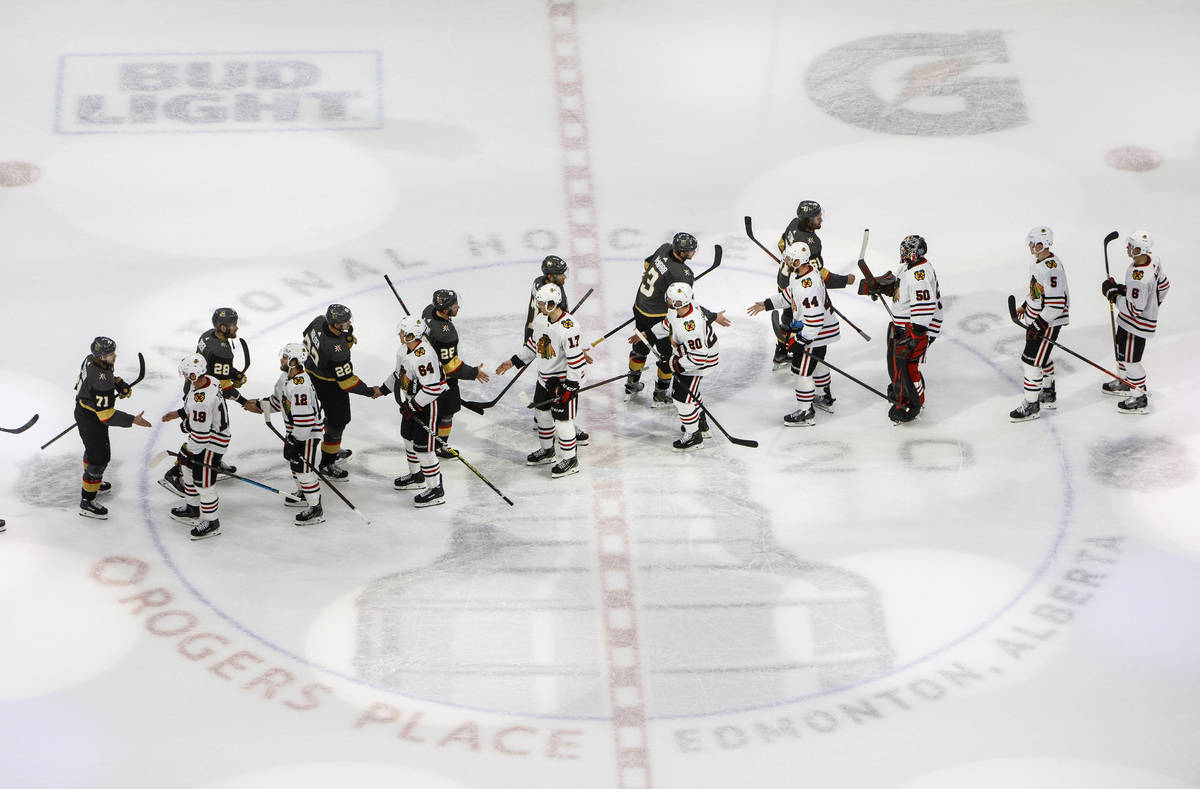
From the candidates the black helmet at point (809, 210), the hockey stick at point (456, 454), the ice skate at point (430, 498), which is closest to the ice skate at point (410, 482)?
the ice skate at point (430, 498)

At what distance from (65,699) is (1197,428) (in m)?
6.78

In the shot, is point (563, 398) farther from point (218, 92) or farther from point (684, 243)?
point (218, 92)

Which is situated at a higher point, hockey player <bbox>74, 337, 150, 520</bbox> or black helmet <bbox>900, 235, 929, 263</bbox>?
black helmet <bbox>900, 235, 929, 263</bbox>

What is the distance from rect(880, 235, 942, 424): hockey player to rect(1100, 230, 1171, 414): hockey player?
1.10m

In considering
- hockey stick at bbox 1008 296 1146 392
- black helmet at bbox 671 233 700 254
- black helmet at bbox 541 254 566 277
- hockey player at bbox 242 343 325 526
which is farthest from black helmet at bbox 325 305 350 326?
hockey stick at bbox 1008 296 1146 392

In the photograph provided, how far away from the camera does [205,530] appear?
387 inches

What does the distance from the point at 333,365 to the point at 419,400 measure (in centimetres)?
52

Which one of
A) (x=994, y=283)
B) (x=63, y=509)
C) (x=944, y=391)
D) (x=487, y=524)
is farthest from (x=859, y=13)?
(x=63, y=509)

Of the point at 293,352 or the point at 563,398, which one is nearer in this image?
the point at 293,352

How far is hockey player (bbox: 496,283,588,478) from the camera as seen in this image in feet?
32.7

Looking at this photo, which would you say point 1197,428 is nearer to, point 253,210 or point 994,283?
point 994,283

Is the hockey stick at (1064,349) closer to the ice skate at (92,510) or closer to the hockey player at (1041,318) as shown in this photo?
the hockey player at (1041,318)

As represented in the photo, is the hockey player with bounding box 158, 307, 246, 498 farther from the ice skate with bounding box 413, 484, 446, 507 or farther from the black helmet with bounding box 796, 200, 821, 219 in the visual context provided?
the black helmet with bounding box 796, 200, 821, 219

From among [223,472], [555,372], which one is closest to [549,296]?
[555,372]
